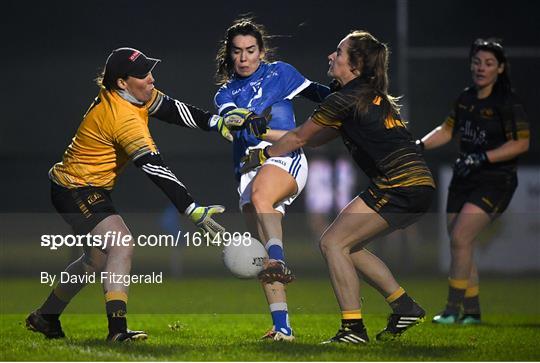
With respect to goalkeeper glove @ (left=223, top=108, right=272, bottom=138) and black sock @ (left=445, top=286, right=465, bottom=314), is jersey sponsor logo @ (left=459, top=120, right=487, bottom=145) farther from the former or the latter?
goalkeeper glove @ (left=223, top=108, right=272, bottom=138)

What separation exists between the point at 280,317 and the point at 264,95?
60.0 inches

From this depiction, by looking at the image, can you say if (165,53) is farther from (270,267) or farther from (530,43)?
(270,267)

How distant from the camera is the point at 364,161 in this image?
279 inches

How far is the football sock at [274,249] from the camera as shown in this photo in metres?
7.10

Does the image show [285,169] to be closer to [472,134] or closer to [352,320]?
[352,320]

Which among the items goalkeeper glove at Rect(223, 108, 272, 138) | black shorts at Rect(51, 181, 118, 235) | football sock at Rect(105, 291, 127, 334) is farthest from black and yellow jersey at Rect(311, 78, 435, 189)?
football sock at Rect(105, 291, 127, 334)

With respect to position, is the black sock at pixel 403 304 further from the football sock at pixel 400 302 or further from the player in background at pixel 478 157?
the player in background at pixel 478 157

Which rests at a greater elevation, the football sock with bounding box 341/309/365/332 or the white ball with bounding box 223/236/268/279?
the white ball with bounding box 223/236/268/279

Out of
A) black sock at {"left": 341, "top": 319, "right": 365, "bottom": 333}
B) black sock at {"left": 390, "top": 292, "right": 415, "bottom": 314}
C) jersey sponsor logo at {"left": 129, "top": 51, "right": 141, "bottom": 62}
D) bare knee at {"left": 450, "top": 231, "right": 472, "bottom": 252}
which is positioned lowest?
black sock at {"left": 341, "top": 319, "right": 365, "bottom": 333}

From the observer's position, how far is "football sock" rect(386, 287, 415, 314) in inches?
282

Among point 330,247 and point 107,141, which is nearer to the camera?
point 330,247

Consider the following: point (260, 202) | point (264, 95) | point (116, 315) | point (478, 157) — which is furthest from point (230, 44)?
point (478, 157)

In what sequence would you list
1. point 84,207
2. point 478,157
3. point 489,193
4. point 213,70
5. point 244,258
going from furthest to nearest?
1. point 213,70
2. point 489,193
3. point 478,157
4. point 84,207
5. point 244,258

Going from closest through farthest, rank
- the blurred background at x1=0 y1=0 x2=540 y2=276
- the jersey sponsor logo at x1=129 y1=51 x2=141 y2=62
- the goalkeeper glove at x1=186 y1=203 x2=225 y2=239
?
1. the goalkeeper glove at x1=186 y1=203 x2=225 y2=239
2. the jersey sponsor logo at x1=129 y1=51 x2=141 y2=62
3. the blurred background at x1=0 y1=0 x2=540 y2=276
